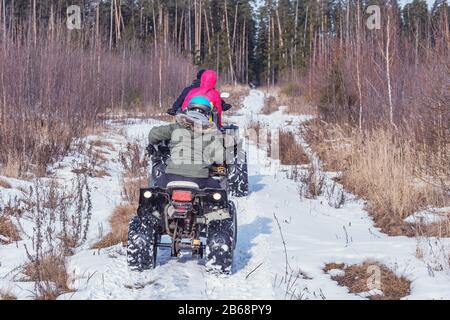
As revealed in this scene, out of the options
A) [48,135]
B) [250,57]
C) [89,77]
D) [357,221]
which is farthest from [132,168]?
[250,57]

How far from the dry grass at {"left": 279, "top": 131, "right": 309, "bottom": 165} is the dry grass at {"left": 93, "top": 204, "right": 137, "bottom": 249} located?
476cm

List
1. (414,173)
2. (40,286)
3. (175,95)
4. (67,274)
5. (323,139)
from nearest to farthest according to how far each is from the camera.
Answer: (40,286), (67,274), (414,173), (323,139), (175,95)

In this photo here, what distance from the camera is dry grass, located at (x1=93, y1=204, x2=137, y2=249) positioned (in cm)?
538

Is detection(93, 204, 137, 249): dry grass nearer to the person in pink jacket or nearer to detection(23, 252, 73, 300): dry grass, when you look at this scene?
detection(23, 252, 73, 300): dry grass

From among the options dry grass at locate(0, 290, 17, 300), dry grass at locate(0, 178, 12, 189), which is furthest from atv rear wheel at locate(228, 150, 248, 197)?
dry grass at locate(0, 290, 17, 300)

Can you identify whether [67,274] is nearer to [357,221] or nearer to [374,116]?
[357,221]

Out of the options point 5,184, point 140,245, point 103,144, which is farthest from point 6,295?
point 103,144

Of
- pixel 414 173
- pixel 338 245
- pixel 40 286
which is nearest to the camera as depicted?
pixel 40 286

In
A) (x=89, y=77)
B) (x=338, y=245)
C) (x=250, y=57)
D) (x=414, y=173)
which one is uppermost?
(x=250, y=57)

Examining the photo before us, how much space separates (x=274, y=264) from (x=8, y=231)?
2695mm

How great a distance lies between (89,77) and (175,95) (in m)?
10.1

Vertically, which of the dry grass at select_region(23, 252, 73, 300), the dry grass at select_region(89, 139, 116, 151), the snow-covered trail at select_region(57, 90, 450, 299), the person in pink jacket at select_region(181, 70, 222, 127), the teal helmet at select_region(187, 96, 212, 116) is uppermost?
the person in pink jacket at select_region(181, 70, 222, 127)

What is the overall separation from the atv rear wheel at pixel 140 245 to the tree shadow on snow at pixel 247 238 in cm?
74

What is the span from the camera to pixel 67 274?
4305mm
